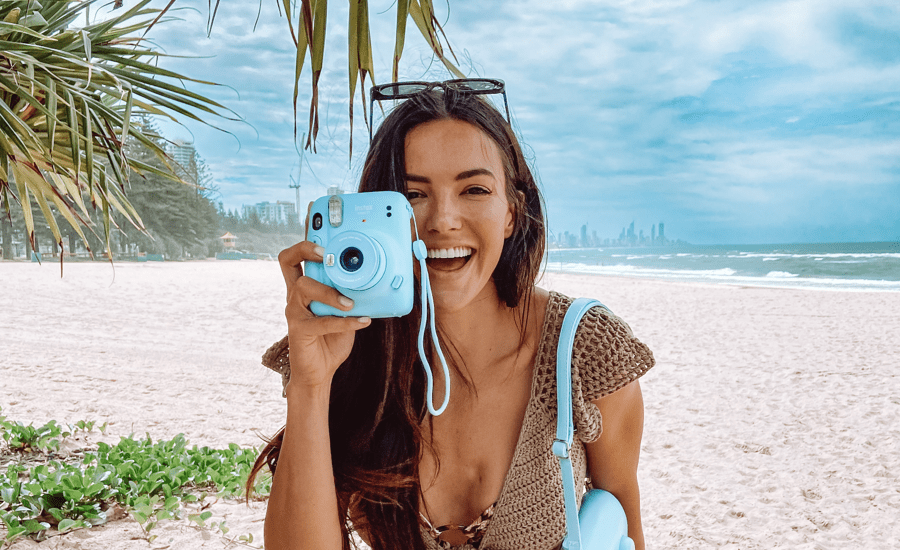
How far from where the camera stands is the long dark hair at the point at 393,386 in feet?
4.00

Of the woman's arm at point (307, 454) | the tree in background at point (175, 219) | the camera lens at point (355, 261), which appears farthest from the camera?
the tree in background at point (175, 219)

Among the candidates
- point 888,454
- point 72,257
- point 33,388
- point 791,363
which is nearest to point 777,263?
point 791,363

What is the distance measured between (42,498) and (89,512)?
231 mm

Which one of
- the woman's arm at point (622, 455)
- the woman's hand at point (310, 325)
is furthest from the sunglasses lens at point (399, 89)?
the woman's arm at point (622, 455)

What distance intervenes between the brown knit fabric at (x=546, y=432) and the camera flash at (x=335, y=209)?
1.35 feet

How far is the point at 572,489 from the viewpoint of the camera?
114cm

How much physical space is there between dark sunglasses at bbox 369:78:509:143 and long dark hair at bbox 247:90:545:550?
0.11ft

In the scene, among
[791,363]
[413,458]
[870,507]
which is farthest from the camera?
[791,363]

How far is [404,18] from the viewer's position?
4.42 ft

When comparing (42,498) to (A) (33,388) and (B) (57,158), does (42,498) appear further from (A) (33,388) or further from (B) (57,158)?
(A) (33,388)

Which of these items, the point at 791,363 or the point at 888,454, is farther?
the point at 791,363

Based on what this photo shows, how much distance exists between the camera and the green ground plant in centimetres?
249

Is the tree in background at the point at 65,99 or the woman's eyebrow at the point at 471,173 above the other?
the tree in background at the point at 65,99

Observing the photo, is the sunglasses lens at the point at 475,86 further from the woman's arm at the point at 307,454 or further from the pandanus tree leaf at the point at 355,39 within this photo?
the woman's arm at the point at 307,454
